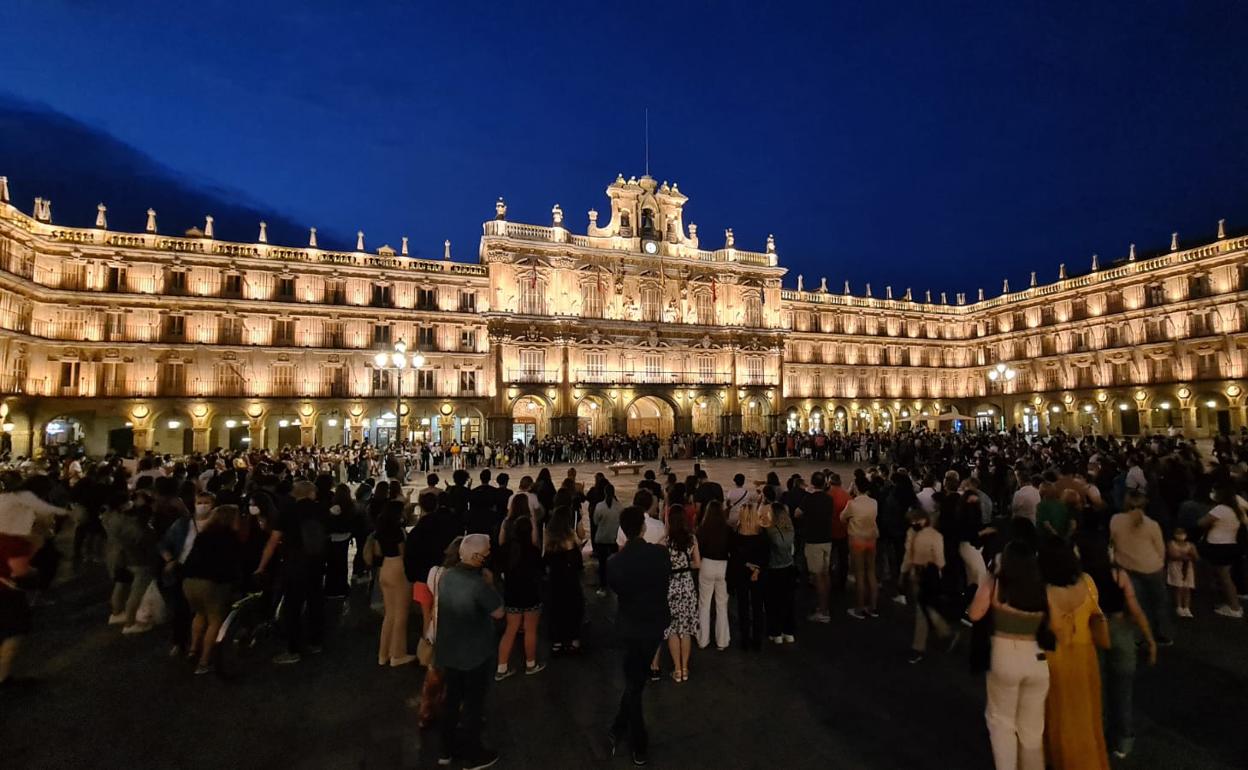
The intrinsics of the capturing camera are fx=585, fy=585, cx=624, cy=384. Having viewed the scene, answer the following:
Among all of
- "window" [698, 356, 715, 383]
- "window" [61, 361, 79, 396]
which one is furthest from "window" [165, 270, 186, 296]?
"window" [698, 356, 715, 383]

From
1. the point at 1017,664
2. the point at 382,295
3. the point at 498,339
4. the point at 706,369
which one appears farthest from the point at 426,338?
the point at 1017,664

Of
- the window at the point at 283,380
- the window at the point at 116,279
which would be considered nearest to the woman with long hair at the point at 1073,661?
the window at the point at 283,380

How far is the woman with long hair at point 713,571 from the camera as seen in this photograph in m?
5.94

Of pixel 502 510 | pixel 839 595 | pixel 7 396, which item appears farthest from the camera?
pixel 7 396

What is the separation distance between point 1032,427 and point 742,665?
54407mm

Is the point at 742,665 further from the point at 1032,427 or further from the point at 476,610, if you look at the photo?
the point at 1032,427

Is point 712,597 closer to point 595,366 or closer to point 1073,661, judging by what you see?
point 1073,661

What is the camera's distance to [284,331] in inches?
1340

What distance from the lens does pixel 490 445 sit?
29250mm

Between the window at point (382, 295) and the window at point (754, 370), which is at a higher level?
the window at point (382, 295)

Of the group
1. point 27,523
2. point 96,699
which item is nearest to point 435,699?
point 96,699

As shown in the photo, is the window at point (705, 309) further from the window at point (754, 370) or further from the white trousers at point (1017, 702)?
the white trousers at point (1017, 702)

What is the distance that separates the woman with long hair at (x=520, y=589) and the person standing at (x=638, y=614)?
1.65 meters

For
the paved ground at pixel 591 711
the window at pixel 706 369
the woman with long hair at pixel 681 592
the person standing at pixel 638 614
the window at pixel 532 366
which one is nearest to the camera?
the person standing at pixel 638 614
